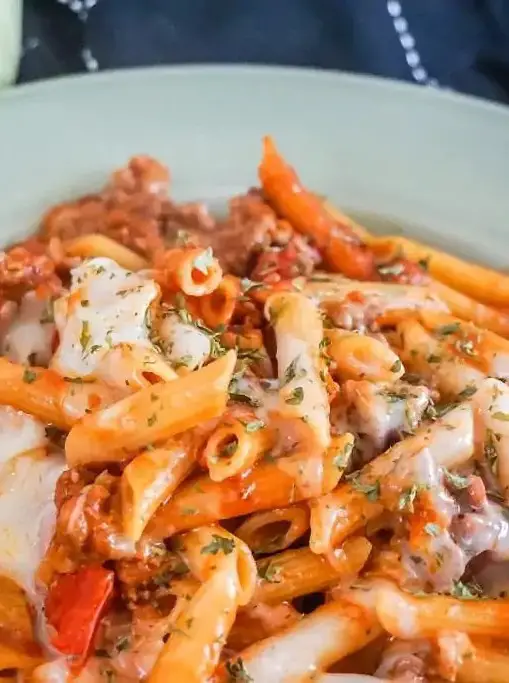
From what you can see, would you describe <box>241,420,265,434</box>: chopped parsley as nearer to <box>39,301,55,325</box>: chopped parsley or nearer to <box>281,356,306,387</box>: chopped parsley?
<box>281,356,306,387</box>: chopped parsley

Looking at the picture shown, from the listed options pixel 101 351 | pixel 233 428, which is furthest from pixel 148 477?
pixel 101 351

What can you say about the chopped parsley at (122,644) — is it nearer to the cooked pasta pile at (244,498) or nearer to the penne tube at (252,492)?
the cooked pasta pile at (244,498)

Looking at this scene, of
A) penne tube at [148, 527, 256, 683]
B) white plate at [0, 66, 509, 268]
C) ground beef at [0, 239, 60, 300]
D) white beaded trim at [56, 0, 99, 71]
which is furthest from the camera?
white beaded trim at [56, 0, 99, 71]

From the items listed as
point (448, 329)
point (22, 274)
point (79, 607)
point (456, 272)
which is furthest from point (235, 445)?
point (456, 272)

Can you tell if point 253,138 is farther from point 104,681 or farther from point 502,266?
point 104,681

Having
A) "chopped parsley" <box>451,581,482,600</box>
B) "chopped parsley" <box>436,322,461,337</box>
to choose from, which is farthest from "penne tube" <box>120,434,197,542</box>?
"chopped parsley" <box>436,322,461,337</box>

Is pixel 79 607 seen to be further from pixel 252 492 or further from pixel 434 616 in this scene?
pixel 434 616

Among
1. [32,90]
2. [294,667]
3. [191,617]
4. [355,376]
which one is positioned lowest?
[294,667]
